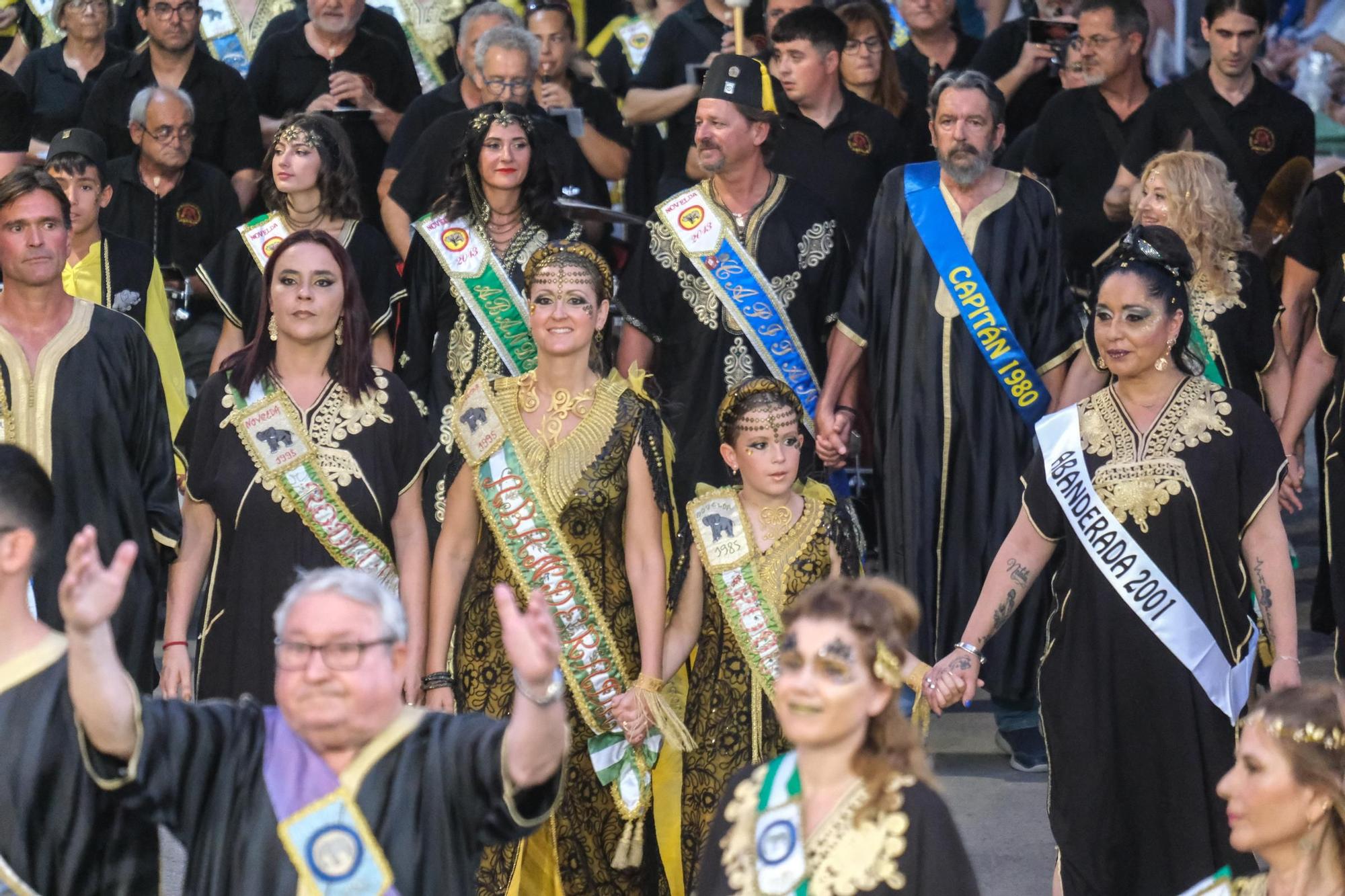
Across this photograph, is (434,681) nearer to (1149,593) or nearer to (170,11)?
(1149,593)

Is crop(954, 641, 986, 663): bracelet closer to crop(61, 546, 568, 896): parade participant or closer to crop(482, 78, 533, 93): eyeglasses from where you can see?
crop(61, 546, 568, 896): parade participant

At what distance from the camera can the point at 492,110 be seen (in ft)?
23.8

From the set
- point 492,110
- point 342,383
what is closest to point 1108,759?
point 342,383

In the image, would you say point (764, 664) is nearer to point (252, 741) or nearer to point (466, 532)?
point (466, 532)

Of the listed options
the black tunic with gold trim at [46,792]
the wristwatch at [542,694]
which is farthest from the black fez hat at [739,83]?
the wristwatch at [542,694]

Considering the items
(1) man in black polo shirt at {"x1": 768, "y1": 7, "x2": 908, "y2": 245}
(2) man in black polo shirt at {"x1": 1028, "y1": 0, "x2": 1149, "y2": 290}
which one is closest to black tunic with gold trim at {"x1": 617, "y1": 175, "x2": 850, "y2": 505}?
(1) man in black polo shirt at {"x1": 768, "y1": 7, "x2": 908, "y2": 245}

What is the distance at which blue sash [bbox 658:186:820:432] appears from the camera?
7.27m

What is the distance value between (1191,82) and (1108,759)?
3.47 m

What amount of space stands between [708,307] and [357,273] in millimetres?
1125

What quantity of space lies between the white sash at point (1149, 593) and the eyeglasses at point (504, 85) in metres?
2.85

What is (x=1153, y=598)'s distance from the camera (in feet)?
18.3

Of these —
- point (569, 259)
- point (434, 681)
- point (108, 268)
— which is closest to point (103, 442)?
point (434, 681)

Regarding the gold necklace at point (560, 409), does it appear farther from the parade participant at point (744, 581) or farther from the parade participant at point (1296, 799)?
the parade participant at point (1296, 799)

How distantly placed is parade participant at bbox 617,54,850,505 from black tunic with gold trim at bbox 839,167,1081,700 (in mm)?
195
